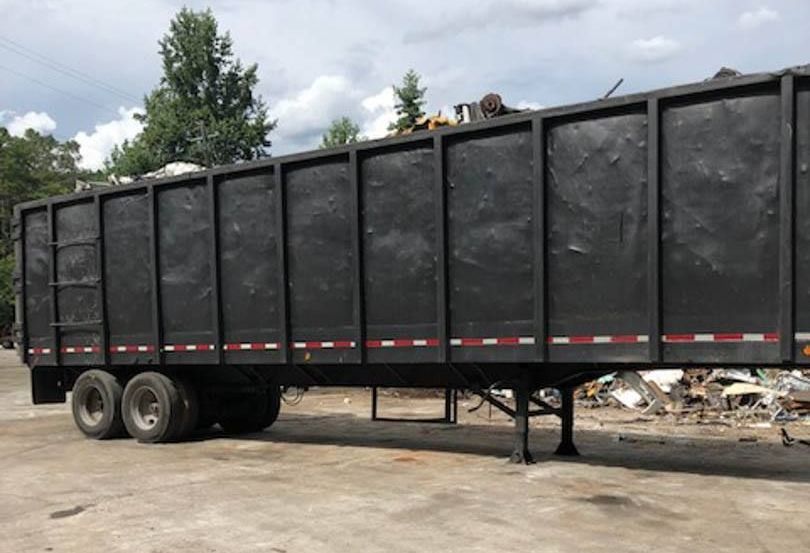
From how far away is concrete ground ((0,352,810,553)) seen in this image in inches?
243

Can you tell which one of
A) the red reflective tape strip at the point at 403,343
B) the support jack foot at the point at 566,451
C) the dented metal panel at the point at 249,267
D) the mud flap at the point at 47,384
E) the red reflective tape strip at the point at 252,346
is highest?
the dented metal panel at the point at 249,267

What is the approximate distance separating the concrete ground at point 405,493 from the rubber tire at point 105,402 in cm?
38

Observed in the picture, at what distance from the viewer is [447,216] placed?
8.70 meters

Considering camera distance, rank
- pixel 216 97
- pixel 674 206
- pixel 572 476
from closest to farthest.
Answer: pixel 674 206
pixel 572 476
pixel 216 97

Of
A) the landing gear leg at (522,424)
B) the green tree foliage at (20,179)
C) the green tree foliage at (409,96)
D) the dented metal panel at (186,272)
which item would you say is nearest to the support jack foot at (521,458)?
the landing gear leg at (522,424)

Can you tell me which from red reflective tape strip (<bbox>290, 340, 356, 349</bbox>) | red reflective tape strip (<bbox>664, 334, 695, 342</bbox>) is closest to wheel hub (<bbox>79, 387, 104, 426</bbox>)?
red reflective tape strip (<bbox>290, 340, 356, 349</bbox>)

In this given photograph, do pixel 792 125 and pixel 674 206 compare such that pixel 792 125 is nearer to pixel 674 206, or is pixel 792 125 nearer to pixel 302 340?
pixel 674 206

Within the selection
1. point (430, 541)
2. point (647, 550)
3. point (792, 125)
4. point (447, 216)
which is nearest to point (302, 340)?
point (447, 216)

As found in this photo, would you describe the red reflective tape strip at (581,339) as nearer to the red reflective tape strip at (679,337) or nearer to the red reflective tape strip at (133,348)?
the red reflective tape strip at (679,337)

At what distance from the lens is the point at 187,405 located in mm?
11359

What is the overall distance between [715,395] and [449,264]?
29.4 feet

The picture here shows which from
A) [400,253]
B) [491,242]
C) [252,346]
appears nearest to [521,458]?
[491,242]

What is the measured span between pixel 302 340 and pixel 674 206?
15.3ft

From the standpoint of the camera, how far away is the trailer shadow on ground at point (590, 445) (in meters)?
9.12
